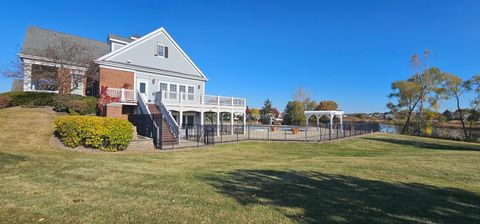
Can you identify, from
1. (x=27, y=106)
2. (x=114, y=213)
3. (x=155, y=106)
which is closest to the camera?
(x=114, y=213)

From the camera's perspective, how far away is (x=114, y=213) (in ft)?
13.9

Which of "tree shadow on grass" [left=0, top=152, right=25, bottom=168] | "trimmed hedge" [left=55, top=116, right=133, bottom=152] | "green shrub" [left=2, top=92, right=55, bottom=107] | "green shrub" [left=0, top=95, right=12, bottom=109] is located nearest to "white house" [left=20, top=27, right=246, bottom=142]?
"green shrub" [left=2, top=92, right=55, bottom=107]

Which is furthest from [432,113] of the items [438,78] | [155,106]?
[155,106]

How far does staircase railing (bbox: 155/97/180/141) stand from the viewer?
16375mm

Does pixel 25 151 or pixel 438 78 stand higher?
pixel 438 78

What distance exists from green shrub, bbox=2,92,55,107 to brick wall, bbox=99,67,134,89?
3540mm

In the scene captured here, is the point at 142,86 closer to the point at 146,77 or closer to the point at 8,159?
the point at 146,77

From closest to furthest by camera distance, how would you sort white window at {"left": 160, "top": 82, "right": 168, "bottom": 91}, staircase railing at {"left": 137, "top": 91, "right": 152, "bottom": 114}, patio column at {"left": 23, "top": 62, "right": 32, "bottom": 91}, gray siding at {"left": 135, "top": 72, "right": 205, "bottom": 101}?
1. staircase railing at {"left": 137, "top": 91, "right": 152, "bottom": 114}
2. patio column at {"left": 23, "top": 62, "right": 32, "bottom": 91}
3. gray siding at {"left": 135, "top": 72, "right": 205, "bottom": 101}
4. white window at {"left": 160, "top": 82, "right": 168, "bottom": 91}

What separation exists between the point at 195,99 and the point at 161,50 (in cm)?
627

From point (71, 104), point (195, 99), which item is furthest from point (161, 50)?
point (71, 104)

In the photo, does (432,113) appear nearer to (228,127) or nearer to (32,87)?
(228,127)

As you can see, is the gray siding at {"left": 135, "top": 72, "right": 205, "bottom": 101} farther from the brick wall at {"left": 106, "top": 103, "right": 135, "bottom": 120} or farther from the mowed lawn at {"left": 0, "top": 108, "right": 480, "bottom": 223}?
the mowed lawn at {"left": 0, "top": 108, "right": 480, "bottom": 223}

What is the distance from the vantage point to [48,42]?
22.7m

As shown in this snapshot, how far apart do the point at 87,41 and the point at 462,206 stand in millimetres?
30265
